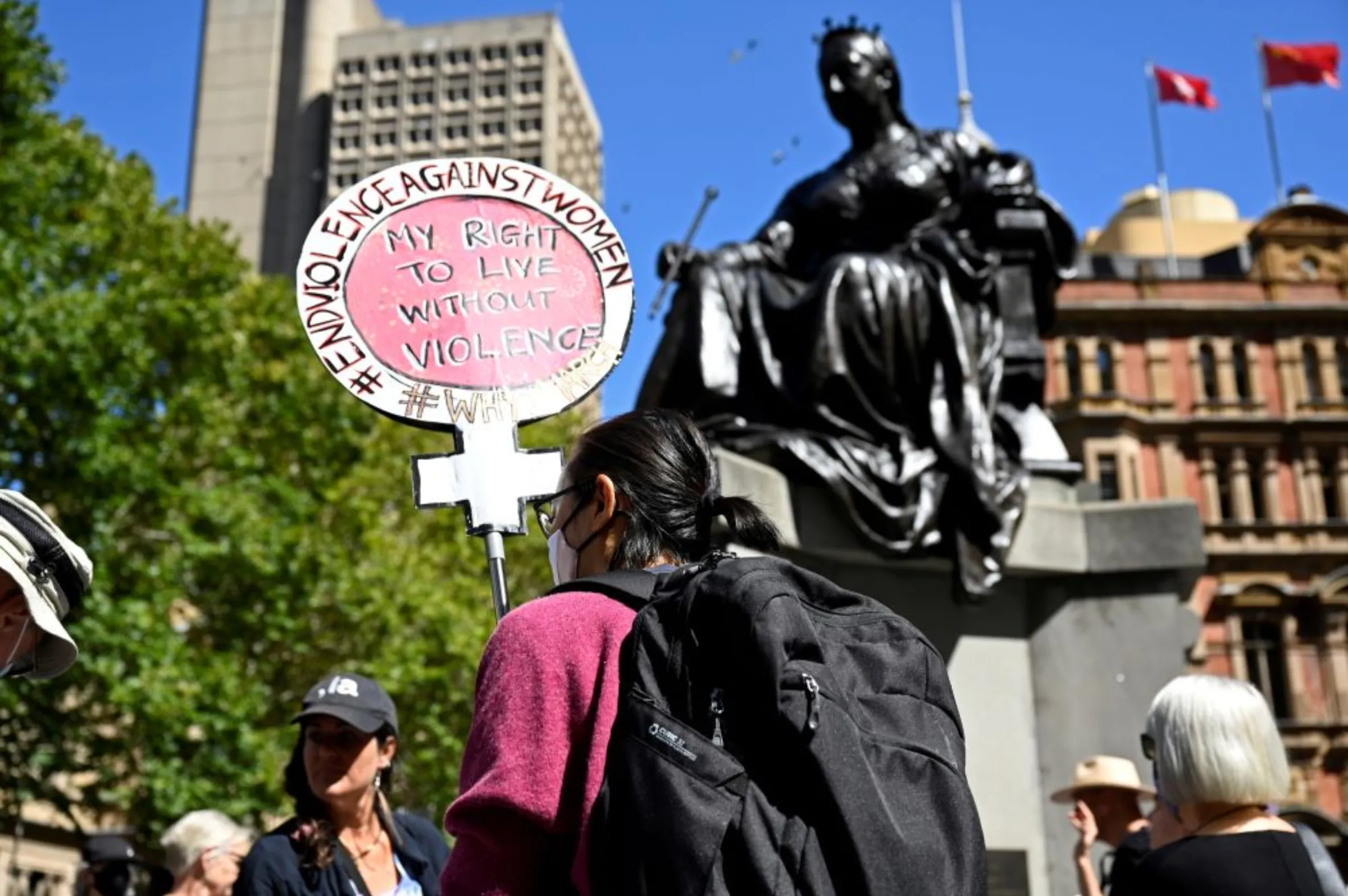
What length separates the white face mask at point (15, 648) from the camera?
2527 millimetres

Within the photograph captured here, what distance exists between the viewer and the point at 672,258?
6742mm

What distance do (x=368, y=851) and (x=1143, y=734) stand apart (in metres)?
2.19

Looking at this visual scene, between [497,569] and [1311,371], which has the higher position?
[1311,371]

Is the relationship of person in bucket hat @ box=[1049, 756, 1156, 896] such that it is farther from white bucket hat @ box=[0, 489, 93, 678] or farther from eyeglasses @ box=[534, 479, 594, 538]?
white bucket hat @ box=[0, 489, 93, 678]

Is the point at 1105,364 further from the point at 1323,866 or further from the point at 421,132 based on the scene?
the point at 421,132

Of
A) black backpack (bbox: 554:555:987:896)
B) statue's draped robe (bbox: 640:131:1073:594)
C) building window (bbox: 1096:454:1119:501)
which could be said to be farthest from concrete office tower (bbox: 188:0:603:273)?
black backpack (bbox: 554:555:987:896)

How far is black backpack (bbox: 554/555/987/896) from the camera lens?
1732 mm

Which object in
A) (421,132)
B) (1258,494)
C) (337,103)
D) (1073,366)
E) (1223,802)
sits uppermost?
(337,103)

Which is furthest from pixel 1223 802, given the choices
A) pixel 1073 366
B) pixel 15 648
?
pixel 1073 366

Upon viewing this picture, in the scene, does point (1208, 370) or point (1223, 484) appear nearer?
point (1223, 484)

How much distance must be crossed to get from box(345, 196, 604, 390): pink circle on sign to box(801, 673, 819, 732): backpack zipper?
1.45 metres

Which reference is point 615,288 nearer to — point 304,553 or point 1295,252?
point 304,553

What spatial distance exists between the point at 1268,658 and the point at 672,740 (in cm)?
4528

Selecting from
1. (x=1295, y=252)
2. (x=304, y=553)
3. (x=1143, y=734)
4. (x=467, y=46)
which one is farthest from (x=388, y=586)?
(x=467, y=46)
